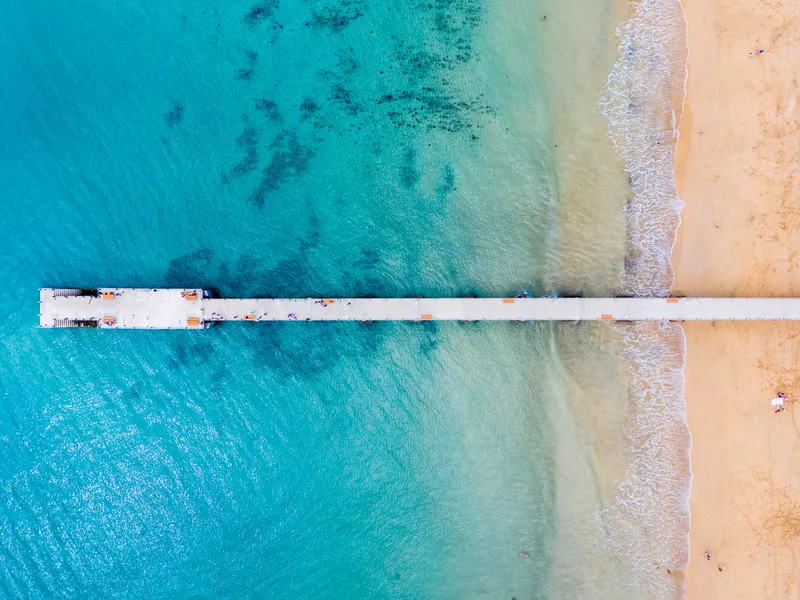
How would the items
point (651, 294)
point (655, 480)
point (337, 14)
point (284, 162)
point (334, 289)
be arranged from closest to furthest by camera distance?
point (655, 480) < point (651, 294) < point (334, 289) < point (284, 162) < point (337, 14)

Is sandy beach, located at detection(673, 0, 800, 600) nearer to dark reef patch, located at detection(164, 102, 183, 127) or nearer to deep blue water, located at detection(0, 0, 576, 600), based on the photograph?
deep blue water, located at detection(0, 0, 576, 600)

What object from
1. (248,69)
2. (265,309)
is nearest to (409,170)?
(248,69)

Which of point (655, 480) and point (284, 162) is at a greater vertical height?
point (284, 162)

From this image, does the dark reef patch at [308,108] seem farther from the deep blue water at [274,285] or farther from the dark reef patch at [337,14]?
the dark reef patch at [337,14]

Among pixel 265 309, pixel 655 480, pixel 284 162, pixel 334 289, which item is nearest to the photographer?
pixel 655 480

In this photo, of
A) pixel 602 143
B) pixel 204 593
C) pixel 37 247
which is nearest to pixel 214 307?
pixel 37 247

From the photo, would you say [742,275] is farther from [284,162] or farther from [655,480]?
[284,162]
